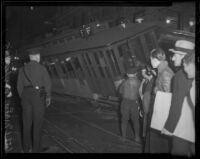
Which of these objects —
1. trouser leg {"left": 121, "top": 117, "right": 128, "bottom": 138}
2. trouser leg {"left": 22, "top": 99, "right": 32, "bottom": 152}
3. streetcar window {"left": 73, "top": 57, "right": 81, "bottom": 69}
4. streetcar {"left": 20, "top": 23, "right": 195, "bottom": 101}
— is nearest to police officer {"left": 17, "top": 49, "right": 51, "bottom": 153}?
trouser leg {"left": 22, "top": 99, "right": 32, "bottom": 152}

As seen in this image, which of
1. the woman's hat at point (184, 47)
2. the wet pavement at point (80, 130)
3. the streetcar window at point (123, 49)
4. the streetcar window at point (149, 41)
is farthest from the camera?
the streetcar window at point (123, 49)

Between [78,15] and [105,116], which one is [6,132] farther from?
[78,15]

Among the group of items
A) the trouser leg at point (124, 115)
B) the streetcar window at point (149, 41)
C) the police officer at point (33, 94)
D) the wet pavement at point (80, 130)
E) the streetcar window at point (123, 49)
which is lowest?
the wet pavement at point (80, 130)

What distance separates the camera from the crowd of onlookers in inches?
121

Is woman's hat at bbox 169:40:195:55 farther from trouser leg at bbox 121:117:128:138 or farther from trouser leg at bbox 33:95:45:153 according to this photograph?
trouser leg at bbox 33:95:45:153

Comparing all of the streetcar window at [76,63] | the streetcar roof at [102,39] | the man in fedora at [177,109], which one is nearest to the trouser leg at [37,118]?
the streetcar roof at [102,39]

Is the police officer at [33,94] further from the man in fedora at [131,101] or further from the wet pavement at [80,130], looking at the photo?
the man in fedora at [131,101]

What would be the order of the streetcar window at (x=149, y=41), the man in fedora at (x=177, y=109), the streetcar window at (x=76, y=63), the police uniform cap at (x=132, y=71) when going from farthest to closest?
the streetcar window at (x=76, y=63) < the streetcar window at (x=149, y=41) < the police uniform cap at (x=132, y=71) < the man in fedora at (x=177, y=109)

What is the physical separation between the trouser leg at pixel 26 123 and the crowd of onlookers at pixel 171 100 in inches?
61.8

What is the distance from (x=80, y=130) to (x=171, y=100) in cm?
209

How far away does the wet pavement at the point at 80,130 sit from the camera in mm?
4250

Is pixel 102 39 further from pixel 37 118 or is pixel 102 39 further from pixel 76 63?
pixel 37 118

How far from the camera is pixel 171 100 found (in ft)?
10.9

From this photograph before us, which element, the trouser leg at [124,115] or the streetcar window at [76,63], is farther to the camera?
the streetcar window at [76,63]
